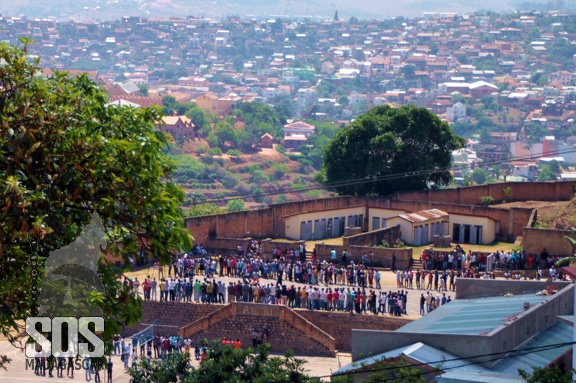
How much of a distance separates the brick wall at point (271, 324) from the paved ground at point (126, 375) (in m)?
0.51

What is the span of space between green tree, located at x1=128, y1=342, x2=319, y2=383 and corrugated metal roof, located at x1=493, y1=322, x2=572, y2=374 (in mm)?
3986

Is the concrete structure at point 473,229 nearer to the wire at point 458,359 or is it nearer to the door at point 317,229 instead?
the door at point 317,229

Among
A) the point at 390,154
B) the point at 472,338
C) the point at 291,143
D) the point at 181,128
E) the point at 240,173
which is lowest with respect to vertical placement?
the point at 240,173

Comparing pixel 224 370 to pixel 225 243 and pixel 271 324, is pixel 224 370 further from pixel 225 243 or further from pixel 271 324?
pixel 225 243

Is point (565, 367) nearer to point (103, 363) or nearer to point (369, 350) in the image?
point (369, 350)

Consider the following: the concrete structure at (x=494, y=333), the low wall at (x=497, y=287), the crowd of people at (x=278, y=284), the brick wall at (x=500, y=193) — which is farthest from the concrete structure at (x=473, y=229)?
the concrete structure at (x=494, y=333)

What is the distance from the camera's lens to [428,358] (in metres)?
24.7

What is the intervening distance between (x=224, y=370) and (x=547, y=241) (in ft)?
67.6

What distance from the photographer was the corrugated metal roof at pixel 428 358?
24250mm

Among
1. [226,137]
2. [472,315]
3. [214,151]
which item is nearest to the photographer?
[472,315]

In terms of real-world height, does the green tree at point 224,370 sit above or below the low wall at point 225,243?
above

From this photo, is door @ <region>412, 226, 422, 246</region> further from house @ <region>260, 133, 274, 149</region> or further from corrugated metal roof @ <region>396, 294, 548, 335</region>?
house @ <region>260, 133, 274, 149</region>

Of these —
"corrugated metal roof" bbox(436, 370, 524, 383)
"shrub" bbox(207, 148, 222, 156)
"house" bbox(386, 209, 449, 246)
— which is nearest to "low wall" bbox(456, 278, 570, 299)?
"corrugated metal roof" bbox(436, 370, 524, 383)

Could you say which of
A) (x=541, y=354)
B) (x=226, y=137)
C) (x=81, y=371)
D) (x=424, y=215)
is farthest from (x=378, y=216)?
(x=226, y=137)
